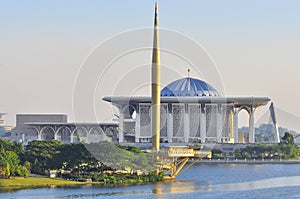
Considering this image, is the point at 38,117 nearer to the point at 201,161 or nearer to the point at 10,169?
Result: the point at 201,161

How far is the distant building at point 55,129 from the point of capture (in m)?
187

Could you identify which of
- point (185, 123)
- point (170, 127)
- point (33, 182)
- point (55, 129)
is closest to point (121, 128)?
point (170, 127)

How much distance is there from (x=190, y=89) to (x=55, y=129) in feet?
103

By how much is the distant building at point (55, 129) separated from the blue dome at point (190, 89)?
14.5 meters

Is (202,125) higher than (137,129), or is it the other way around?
(202,125)

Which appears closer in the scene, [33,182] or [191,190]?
[191,190]

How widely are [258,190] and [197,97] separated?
93.8 metres

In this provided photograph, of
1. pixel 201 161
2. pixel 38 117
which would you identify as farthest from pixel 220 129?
pixel 38 117

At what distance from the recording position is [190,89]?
182 meters

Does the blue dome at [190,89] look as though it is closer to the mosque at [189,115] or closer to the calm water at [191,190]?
the mosque at [189,115]

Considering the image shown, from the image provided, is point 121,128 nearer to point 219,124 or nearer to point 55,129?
point 55,129

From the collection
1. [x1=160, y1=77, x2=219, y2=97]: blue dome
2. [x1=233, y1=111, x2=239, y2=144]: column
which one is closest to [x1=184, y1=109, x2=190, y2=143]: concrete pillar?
[x1=160, y1=77, x2=219, y2=97]: blue dome

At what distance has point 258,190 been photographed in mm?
84062

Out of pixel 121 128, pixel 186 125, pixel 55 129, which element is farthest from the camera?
pixel 55 129
